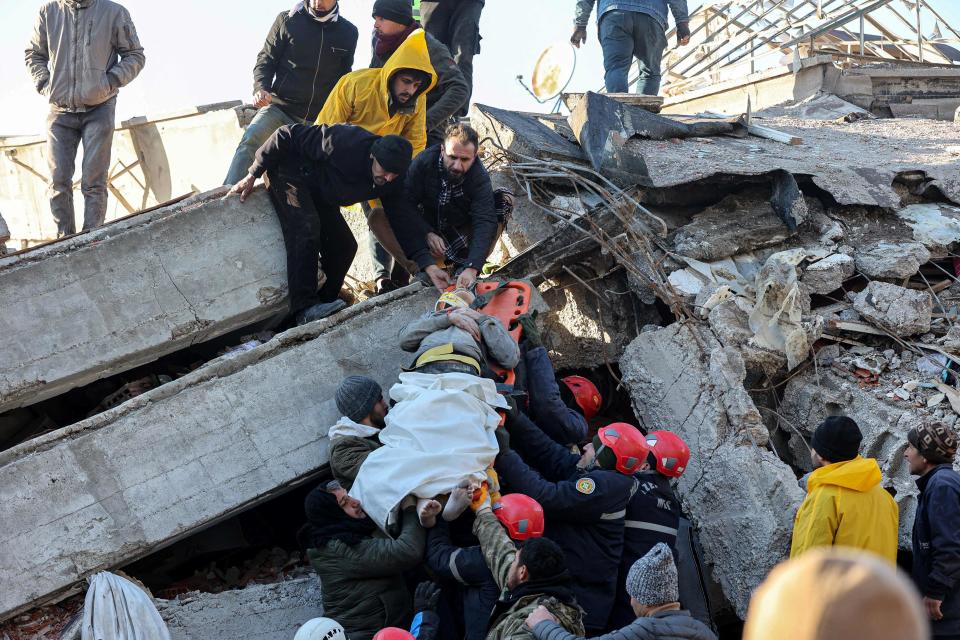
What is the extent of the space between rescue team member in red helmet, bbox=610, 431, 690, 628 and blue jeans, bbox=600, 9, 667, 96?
5.33 m

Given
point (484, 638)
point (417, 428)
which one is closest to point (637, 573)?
Result: point (484, 638)

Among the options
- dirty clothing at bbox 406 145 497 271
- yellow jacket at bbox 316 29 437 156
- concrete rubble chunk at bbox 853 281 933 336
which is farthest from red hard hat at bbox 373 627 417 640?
concrete rubble chunk at bbox 853 281 933 336

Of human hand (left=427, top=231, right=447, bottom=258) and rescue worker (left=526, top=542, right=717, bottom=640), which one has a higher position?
human hand (left=427, top=231, right=447, bottom=258)

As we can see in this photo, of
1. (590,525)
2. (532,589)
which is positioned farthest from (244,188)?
(532,589)

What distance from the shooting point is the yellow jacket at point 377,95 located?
19.5 feet

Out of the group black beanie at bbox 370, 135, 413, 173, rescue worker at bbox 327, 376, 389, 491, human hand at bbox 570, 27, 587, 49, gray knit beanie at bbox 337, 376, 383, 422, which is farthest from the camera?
human hand at bbox 570, 27, 587, 49

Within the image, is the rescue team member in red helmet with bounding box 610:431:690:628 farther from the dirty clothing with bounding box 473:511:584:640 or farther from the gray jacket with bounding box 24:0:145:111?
the gray jacket with bounding box 24:0:145:111

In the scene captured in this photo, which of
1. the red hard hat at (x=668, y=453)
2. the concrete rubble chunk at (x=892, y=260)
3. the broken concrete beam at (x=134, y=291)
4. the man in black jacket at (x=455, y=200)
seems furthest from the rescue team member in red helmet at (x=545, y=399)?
the concrete rubble chunk at (x=892, y=260)

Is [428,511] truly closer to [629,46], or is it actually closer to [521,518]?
[521,518]

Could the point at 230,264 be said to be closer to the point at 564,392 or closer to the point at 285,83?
the point at 285,83

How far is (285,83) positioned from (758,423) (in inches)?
162

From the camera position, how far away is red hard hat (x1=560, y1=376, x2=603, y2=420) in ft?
19.1

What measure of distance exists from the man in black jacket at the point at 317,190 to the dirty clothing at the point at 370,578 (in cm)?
185

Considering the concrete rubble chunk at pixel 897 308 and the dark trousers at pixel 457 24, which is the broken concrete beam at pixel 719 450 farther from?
the dark trousers at pixel 457 24
